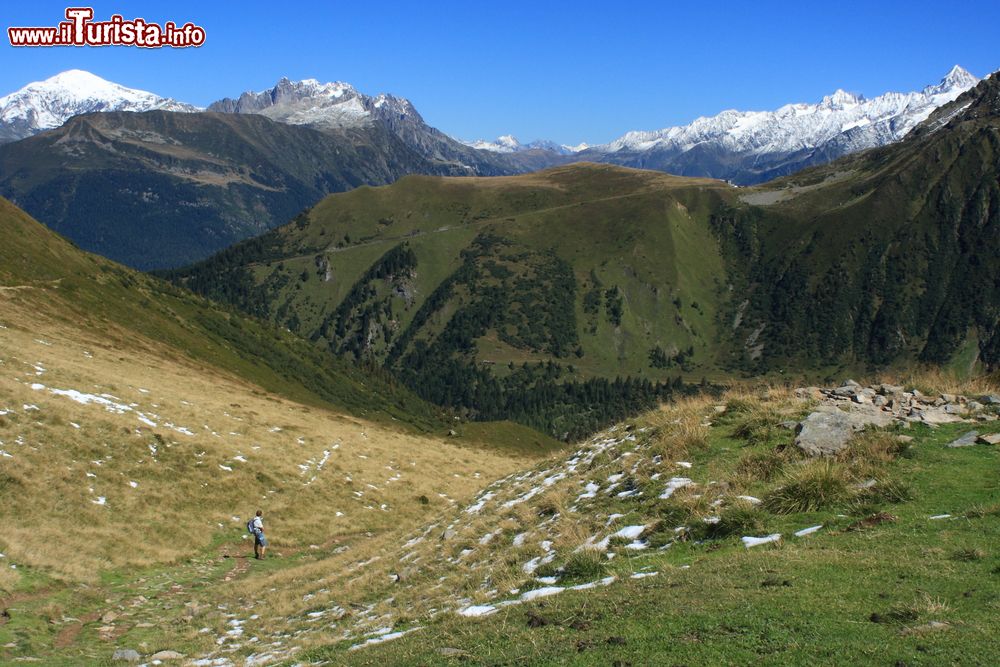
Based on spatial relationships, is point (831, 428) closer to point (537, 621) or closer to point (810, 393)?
point (810, 393)

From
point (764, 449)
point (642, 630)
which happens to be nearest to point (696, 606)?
point (642, 630)

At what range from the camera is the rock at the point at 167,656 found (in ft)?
56.2

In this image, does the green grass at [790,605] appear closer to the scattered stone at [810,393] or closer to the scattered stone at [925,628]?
the scattered stone at [925,628]

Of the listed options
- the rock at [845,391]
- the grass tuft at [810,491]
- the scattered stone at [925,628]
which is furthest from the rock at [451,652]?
the rock at [845,391]

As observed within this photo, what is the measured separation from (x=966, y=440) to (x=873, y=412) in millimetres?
2893

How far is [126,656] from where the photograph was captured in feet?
56.2

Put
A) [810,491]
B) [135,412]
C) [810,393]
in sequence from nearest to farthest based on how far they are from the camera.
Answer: [810,491], [810,393], [135,412]

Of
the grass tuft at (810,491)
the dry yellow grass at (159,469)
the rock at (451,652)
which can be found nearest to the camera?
the rock at (451,652)

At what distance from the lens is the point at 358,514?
39.7m

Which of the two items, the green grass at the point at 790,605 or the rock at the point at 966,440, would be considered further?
the rock at the point at 966,440

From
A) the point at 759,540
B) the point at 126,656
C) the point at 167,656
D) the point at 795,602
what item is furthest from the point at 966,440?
the point at 126,656

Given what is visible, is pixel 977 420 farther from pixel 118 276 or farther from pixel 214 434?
pixel 118 276

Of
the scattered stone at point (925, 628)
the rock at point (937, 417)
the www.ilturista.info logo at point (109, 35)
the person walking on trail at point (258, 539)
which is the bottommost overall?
the person walking on trail at point (258, 539)

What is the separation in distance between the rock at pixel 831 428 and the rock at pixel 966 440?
1.79 metres
